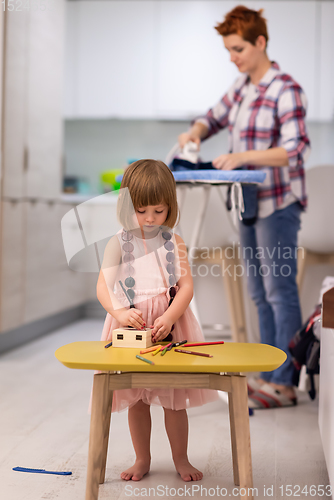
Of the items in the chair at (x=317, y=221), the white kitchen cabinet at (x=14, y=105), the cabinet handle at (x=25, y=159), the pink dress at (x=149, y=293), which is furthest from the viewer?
the cabinet handle at (x=25, y=159)

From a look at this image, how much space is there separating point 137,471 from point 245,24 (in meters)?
1.35

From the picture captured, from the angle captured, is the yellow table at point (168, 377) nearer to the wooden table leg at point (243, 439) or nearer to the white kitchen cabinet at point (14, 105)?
the wooden table leg at point (243, 439)

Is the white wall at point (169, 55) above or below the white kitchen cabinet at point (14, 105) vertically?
above

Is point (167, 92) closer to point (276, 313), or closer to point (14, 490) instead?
point (276, 313)

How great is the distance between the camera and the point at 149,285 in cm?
108

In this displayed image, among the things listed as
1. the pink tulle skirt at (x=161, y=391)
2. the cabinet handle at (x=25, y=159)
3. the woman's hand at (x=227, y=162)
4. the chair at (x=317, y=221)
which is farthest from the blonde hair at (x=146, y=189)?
the cabinet handle at (x=25, y=159)

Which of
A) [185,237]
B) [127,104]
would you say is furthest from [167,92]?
[185,237]

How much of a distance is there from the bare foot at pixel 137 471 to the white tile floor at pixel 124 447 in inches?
A: 0.5

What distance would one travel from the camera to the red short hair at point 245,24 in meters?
1.66

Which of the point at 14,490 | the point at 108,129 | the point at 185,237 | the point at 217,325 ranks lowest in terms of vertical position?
the point at 14,490

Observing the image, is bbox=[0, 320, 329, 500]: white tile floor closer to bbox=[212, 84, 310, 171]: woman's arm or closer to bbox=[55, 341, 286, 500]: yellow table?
bbox=[55, 341, 286, 500]: yellow table

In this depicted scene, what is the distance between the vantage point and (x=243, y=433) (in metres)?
0.86

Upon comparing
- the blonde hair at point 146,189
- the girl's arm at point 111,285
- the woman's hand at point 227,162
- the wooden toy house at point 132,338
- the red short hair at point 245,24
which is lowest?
the wooden toy house at point 132,338

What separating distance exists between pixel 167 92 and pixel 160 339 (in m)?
2.91
